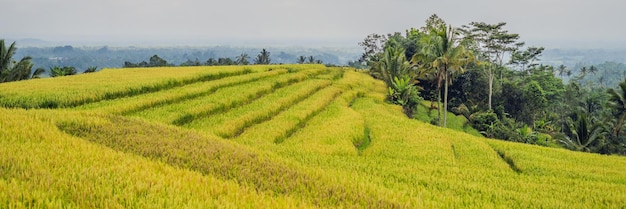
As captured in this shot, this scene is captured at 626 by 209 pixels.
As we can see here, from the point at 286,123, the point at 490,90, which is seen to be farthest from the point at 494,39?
the point at 286,123

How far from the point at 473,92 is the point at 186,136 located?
29.0 meters

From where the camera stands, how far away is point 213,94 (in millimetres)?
15750

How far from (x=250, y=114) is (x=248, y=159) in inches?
257

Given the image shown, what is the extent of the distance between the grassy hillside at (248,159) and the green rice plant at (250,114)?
0.06 m

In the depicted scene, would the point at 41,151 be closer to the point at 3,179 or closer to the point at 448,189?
the point at 3,179

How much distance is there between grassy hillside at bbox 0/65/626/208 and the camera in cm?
452

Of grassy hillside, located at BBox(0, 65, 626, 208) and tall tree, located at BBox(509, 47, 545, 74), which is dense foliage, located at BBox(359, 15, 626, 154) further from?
grassy hillside, located at BBox(0, 65, 626, 208)

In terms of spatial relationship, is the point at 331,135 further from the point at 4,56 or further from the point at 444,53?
the point at 4,56

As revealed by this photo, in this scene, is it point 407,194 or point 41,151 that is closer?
point 41,151

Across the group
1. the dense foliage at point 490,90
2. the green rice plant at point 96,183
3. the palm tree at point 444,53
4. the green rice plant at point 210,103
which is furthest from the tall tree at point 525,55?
the green rice plant at point 96,183

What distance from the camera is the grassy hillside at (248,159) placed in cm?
452

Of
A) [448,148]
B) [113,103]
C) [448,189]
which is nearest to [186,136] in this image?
[448,189]

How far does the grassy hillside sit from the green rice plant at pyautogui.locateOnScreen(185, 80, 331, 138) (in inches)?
2.2

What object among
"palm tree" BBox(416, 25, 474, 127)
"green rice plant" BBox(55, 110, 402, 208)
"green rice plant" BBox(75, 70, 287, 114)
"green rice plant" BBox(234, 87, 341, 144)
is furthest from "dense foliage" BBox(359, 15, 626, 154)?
"green rice plant" BBox(55, 110, 402, 208)
